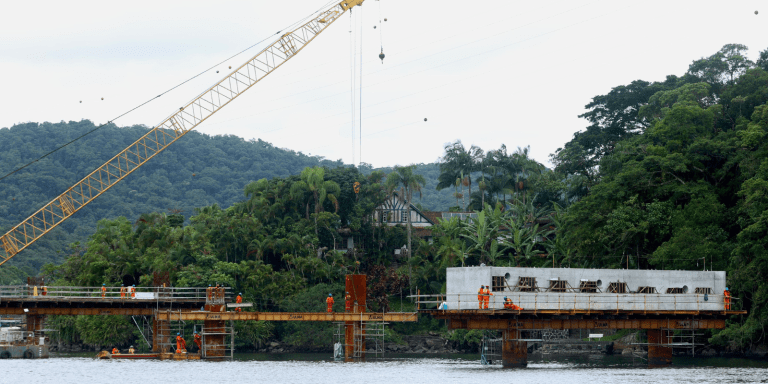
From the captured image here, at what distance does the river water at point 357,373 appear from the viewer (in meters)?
45.2

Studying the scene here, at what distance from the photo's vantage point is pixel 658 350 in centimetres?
5697

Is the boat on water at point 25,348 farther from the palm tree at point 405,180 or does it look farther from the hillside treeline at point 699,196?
the palm tree at point 405,180

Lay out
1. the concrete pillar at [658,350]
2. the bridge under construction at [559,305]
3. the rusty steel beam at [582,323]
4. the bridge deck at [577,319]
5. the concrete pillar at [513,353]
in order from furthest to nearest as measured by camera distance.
→ the concrete pillar at [658,350] < the concrete pillar at [513,353] < the bridge under construction at [559,305] < the rusty steel beam at [582,323] < the bridge deck at [577,319]

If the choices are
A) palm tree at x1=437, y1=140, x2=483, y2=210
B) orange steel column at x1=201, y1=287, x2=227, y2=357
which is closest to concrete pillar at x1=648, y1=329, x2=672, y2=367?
orange steel column at x1=201, y1=287, x2=227, y2=357

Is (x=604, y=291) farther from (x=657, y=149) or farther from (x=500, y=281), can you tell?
(x=657, y=149)

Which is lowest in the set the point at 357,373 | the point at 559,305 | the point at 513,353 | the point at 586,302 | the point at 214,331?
the point at 357,373

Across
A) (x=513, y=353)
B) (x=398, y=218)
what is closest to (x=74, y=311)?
(x=513, y=353)

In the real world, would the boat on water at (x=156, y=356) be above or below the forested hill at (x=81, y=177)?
below

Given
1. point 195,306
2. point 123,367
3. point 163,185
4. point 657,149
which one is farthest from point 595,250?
point 163,185

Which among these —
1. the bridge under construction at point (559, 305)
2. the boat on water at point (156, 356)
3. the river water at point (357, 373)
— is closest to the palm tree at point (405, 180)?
the boat on water at point (156, 356)

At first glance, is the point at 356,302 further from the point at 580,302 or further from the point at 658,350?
the point at 658,350

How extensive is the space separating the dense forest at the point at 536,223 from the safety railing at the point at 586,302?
522cm

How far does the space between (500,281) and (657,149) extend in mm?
26250

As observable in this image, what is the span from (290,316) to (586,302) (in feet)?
68.8
